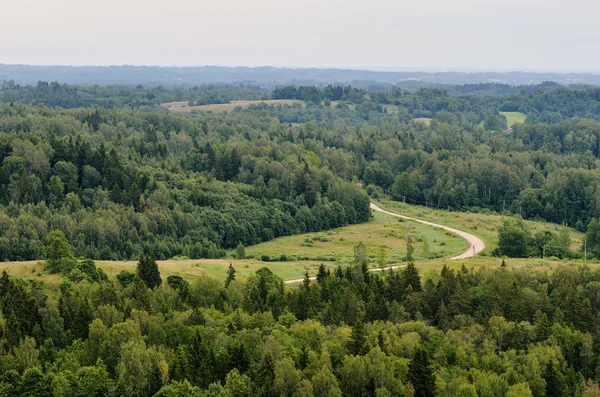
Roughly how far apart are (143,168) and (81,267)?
6669 cm

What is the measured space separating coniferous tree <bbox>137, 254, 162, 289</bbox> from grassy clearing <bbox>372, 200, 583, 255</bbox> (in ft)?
182

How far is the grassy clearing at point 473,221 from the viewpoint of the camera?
134625 mm

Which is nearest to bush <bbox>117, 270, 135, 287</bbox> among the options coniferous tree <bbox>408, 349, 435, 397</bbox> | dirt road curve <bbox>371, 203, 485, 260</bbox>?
coniferous tree <bbox>408, 349, 435, 397</bbox>

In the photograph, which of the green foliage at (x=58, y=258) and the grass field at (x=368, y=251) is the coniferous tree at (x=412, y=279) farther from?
the green foliage at (x=58, y=258)

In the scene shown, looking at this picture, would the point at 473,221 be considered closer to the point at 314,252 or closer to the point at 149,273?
the point at 314,252

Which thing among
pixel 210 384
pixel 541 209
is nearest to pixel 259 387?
pixel 210 384

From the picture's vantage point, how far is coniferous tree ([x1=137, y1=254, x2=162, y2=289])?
274 feet

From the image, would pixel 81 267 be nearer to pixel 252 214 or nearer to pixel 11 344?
pixel 11 344

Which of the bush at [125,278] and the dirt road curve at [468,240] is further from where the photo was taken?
the dirt road curve at [468,240]

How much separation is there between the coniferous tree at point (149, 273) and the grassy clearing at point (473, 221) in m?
55.4

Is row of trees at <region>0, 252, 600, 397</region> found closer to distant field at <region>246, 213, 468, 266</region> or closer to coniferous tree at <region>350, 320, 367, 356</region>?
coniferous tree at <region>350, 320, 367, 356</region>

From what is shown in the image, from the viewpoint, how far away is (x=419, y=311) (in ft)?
254

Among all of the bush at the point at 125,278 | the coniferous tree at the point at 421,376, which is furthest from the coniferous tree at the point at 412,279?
the bush at the point at 125,278

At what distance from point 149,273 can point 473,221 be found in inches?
3253
